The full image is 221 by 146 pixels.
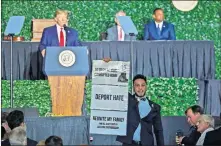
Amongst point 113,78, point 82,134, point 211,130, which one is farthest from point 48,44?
point 211,130

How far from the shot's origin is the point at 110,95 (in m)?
10.8

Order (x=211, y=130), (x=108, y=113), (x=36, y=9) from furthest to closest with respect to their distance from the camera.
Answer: (x=36, y=9) < (x=108, y=113) < (x=211, y=130)

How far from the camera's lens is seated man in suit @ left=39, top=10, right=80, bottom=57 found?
1527 centimetres

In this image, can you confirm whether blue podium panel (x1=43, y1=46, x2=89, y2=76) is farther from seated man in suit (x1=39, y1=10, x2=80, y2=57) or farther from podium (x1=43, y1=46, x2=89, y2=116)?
seated man in suit (x1=39, y1=10, x2=80, y2=57)

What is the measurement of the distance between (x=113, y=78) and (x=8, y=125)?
146 centimetres

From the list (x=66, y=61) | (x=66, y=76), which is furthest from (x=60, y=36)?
(x=66, y=76)

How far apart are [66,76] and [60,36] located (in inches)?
65.1

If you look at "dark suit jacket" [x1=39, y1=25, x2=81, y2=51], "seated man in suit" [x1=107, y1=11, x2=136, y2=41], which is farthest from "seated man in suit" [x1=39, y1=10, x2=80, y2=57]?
"seated man in suit" [x1=107, y1=11, x2=136, y2=41]

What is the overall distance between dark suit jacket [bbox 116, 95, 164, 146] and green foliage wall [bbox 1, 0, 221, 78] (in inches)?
361

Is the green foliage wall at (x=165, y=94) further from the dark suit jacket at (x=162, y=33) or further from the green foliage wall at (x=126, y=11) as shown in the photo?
the green foliage wall at (x=126, y=11)

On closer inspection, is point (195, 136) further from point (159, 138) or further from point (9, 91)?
point (9, 91)

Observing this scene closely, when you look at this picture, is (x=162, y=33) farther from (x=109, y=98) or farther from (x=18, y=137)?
(x=18, y=137)

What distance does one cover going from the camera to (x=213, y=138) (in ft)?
31.8

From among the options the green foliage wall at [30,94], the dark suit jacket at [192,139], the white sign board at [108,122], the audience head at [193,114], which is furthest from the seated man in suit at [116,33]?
the dark suit jacket at [192,139]
